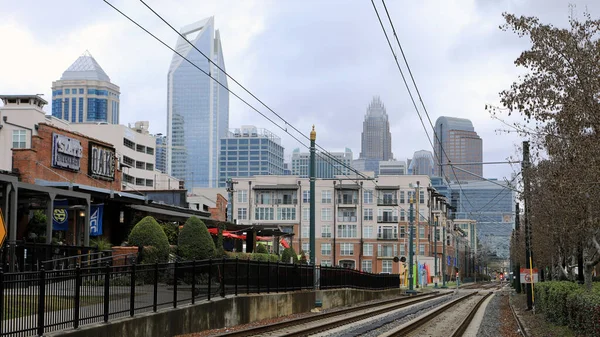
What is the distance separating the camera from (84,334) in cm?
1697

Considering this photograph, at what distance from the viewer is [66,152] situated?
4034 cm

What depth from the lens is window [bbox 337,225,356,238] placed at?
12081 centimetres

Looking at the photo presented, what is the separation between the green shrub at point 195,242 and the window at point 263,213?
85.4m

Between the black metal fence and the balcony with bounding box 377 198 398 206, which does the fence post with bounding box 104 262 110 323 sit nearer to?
the black metal fence

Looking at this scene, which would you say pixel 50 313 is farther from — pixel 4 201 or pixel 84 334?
pixel 4 201

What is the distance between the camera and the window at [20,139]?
8119 centimetres

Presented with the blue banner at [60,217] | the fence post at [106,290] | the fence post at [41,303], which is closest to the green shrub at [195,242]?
the blue banner at [60,217]

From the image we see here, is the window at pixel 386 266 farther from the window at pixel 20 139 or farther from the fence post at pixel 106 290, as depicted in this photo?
the fence post at pixel 106 290

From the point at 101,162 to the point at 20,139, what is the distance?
4187 cm

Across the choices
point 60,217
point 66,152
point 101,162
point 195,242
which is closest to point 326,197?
point 101,162

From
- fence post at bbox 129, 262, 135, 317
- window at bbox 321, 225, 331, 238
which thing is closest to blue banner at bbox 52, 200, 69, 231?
fence post at bbox 129, 262, 135, 317

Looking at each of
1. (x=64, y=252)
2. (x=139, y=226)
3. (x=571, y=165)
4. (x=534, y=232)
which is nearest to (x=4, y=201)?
(x=64, y=252)

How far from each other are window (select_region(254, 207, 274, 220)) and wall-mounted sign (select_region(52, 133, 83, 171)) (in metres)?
79.9

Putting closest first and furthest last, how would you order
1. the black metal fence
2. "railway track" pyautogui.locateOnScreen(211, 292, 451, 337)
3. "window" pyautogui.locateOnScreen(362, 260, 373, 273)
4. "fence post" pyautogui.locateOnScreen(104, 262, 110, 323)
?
the black metal fence → "fence post" pyautogui.locateOnScreen(104, 262, 110, 323) → "railway track" pyautogui.locateOnScreen(211, 292, 451, 337) → "window" pyautogui.locateOnScreen(362, 260, 373, 273)
